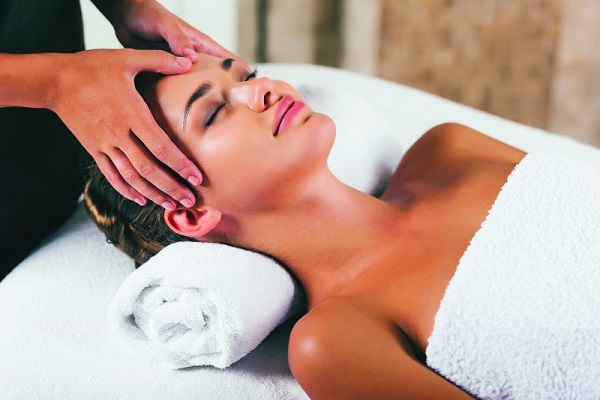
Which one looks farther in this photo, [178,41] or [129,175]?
[178,41]

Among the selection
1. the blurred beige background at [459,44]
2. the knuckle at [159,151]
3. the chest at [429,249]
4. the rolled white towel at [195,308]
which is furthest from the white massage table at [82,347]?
the blurred beige background at [459,44]

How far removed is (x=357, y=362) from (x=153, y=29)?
73cm

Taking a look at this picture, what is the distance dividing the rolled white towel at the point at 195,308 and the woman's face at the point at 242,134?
0.11 meters

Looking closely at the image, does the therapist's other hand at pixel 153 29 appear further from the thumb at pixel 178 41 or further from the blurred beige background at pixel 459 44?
the blurred beige background at pixel 459 44

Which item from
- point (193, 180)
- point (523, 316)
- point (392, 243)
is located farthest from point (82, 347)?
point (523, 316)

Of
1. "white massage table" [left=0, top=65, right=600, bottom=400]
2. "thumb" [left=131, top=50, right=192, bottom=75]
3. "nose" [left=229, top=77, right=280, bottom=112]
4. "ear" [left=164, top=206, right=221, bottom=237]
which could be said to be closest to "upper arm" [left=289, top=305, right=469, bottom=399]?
"white massage table" [left=0, top=65, right=600, bottom=400]

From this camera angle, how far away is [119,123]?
98cm

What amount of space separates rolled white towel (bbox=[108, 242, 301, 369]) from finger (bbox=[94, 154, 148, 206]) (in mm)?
98

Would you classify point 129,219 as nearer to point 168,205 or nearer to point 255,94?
point 168,205

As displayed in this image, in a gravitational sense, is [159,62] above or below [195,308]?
above

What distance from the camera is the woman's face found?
1041mm

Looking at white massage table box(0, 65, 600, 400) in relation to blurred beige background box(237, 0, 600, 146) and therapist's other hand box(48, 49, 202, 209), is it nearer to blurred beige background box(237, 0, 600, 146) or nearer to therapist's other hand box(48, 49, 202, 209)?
therapist's other hand box(48, 49, 202, 209)

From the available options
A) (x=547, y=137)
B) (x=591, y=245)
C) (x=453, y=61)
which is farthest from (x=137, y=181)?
(x=453, y=61)

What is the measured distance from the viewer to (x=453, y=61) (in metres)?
2.56
